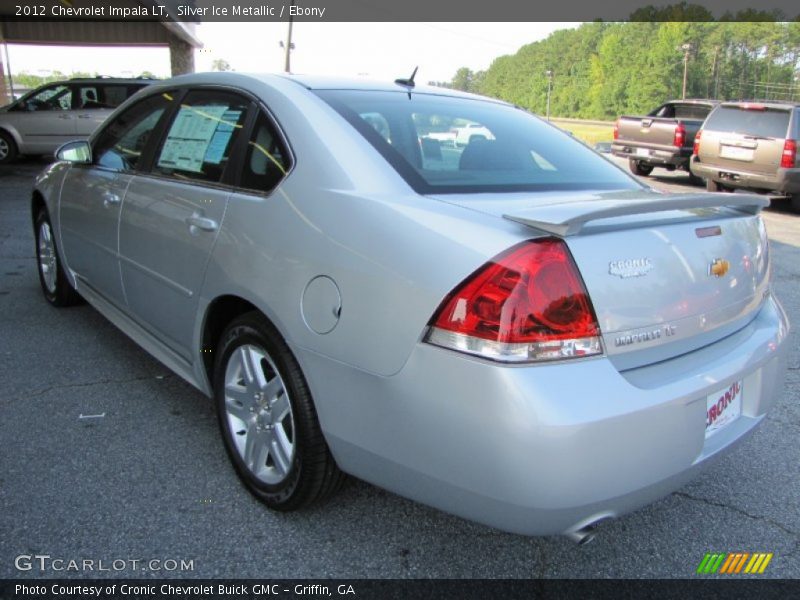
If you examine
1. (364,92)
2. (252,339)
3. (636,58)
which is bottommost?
(252,339)

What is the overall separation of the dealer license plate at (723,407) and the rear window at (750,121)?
410 inches

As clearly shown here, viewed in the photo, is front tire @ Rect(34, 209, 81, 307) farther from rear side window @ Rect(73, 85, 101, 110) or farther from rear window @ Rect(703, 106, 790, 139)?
rear window @ Rect(703, 106, 790, 139)

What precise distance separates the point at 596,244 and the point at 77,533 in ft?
6.57

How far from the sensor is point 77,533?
2.28 m

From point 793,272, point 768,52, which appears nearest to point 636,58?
point 768,52

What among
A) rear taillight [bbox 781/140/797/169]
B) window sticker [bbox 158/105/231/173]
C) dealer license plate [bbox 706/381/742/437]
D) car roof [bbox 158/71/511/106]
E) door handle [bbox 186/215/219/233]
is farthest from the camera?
rear taillight [bbox 781/140/797/169]

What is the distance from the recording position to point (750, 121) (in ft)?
36.7

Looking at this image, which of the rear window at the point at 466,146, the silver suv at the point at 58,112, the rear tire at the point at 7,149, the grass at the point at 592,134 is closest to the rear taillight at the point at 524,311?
the rear window at the point at 466,146

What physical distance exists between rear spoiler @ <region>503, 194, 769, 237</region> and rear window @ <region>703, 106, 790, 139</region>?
10.3 m

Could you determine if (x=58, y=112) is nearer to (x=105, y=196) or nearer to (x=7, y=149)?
(x=7, y=149)

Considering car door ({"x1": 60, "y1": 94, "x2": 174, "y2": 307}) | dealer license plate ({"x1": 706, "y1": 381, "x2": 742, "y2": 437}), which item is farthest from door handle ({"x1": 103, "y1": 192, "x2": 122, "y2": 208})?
dealer license plate ({"x1": 706, "y1": 381, "x2": 742, "y2": 437})

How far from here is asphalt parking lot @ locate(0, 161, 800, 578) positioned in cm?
220

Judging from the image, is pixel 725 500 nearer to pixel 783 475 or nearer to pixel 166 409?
pixel 783 475

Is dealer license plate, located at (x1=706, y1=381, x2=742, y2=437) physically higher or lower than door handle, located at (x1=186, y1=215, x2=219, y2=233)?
lower
